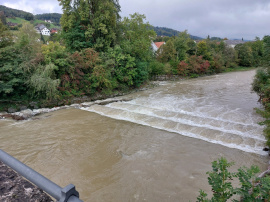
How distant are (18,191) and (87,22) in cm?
1595

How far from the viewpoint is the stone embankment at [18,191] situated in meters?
1.12

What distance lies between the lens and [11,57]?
10.2 m

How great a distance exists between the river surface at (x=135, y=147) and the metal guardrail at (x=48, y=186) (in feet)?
11.8

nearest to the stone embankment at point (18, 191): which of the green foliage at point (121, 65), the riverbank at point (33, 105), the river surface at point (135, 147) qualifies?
the river surface at point (135, 147)

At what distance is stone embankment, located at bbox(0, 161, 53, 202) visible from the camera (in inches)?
43.9

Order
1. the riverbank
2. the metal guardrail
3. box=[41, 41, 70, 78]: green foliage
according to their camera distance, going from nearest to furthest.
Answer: the metal guardrail → the riverbank → box=[41, 41, 70, 78]: green foliage

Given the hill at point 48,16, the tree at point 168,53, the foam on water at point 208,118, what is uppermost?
the hill at point 48,16

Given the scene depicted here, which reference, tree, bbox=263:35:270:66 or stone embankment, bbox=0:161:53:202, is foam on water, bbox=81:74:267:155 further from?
stone embankment, bbox=0:161:53:202

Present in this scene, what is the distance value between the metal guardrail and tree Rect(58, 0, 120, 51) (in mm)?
14332

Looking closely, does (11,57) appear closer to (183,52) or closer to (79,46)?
(79,46)

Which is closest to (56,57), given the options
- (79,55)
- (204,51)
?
(79,55)

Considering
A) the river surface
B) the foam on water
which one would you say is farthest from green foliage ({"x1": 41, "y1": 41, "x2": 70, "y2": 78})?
the foam on water

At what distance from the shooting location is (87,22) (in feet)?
48.8

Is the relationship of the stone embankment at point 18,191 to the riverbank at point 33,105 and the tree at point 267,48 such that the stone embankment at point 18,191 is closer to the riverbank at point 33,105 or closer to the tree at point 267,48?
the riverbank at point 33,105
